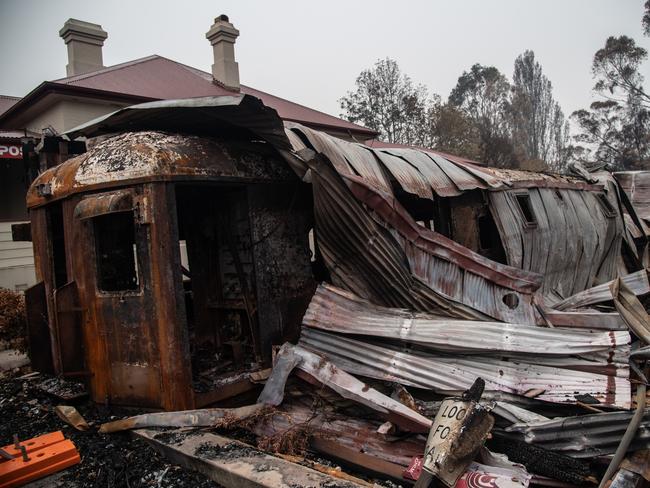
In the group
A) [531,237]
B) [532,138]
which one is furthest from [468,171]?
[532,138]

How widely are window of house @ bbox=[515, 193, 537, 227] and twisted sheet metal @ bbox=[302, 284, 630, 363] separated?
3.70 m

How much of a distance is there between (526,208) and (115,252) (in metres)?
6.50

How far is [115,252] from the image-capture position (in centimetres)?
550

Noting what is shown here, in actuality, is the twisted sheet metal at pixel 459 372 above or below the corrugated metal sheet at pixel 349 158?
below

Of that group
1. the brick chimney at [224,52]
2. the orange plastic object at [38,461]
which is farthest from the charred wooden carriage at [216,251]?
the brick chimney at [224,52]

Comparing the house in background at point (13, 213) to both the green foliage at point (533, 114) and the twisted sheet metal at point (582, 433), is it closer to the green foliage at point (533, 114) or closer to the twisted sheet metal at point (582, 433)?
the twisted sheet metal at point (582, 433)

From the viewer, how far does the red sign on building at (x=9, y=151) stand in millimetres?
11414

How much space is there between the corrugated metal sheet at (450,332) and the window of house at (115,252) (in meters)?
2.09

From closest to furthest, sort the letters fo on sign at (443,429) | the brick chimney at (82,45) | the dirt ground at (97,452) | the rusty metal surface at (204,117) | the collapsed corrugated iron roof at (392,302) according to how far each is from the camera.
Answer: the letters fo on sign at (443,429)
the dirt ground at (97,452)
the collapsed corrugated iron roof at (392,302)
the rusty metal surface at (204,117)
the brick chimney at (82,45)

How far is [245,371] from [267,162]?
2.37 meters

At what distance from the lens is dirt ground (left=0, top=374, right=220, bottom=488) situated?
12.6 feet

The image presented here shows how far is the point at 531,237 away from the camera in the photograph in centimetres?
784

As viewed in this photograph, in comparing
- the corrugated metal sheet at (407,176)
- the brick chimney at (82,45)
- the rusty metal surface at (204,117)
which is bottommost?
the corrugated metal sheet at (407,176)

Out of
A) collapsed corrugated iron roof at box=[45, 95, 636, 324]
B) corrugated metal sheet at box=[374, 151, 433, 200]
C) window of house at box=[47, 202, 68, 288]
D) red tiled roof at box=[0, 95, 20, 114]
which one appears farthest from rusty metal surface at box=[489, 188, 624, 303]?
red tiled roof at box=[0, 95, 20, 114]
